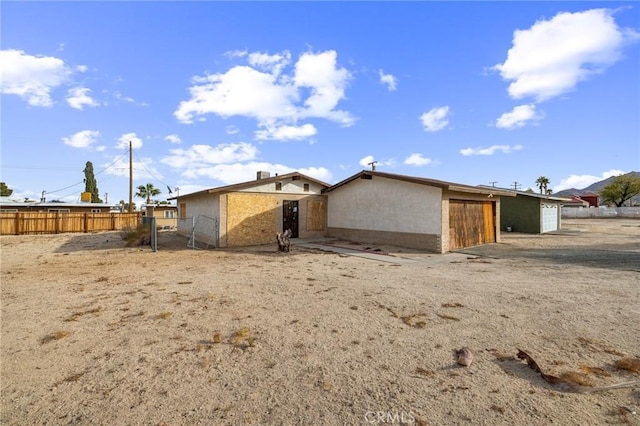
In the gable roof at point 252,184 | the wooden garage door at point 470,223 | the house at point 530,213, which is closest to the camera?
the wooden garage door at point 470,223

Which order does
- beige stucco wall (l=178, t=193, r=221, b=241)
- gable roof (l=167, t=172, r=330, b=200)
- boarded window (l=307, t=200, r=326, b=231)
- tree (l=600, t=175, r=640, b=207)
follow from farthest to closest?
tree (l=600, t=175, r=640, b=207) → boarded window (l=307, t=200, r=326, b=231) → beige stucco wall (l=178, t=193, r=221, b=241) → gable roof (l=167, t=172, r=330, b=200)

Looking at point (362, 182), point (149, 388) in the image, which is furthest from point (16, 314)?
point (362, 182)

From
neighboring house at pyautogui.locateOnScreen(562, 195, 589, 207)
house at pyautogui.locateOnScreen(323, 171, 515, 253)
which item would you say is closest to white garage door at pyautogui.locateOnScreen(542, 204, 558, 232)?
neighboring house at pyautogui.locateOnScreen(562, 195, 589, 207)

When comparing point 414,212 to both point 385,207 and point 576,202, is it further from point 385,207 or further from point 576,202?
point 576,202

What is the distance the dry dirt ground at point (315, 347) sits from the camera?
9.66 ft

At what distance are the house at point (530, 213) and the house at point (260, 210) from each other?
15069 millimetres

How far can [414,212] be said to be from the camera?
46.8 ft

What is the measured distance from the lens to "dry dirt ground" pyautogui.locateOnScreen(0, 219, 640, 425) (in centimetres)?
294

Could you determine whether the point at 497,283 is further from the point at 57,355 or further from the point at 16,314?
the point at 16,314

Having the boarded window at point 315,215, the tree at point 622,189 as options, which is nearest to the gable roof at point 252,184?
the boarded window at point 315,215

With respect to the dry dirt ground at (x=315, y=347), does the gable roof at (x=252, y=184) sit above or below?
above

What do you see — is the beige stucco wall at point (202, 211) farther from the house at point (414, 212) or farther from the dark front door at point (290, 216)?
the house at point (414, 212)

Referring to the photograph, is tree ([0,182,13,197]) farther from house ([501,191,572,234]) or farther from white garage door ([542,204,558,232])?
white garage door ([542,204,558,232])

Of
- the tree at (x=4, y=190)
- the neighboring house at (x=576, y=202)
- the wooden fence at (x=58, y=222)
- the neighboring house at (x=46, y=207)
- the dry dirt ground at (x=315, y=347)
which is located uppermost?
the tree at (x=4, y=190)
